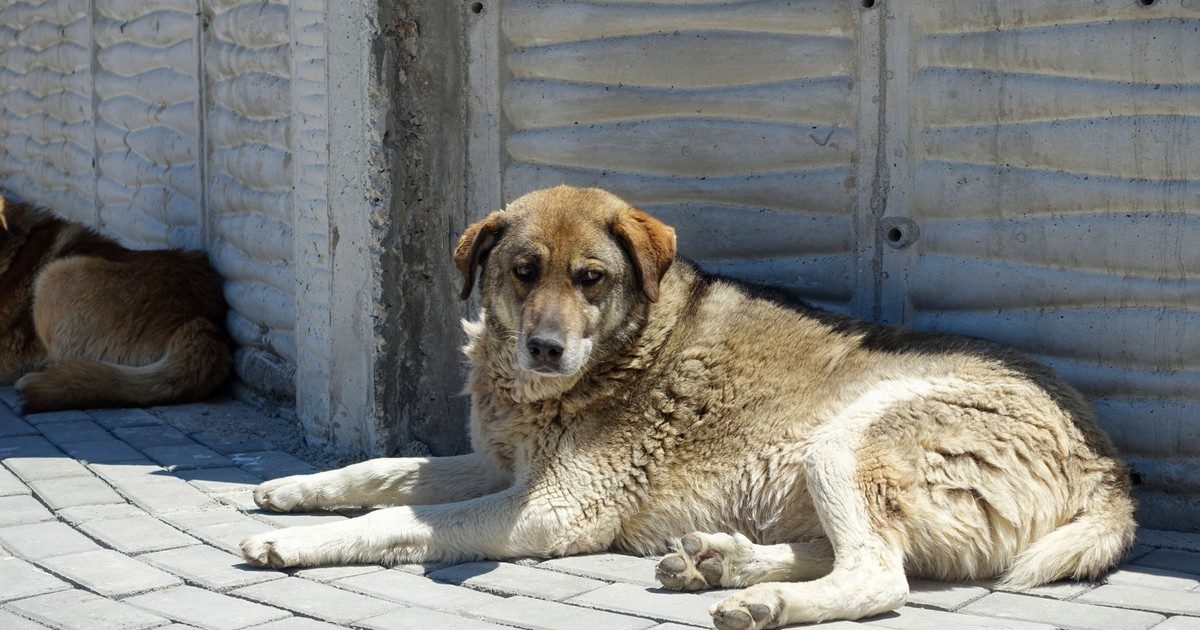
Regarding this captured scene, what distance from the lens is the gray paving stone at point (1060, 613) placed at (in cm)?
366

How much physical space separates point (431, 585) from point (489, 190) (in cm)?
Result: 211

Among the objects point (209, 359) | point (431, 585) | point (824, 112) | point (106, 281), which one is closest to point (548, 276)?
point (431, 585)

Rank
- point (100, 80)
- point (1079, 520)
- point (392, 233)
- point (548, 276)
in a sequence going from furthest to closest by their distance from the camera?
point (100, 80)
point (392, 233)
point (548, 276)
point (1079, 520)

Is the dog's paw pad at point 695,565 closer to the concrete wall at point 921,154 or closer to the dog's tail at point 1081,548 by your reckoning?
the dog's tail at point 1081,548

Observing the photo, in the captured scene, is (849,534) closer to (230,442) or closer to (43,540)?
(43,540)

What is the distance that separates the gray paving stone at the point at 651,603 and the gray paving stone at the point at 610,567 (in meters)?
0.10

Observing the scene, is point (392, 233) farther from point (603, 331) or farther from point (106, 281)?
point (106, 281)

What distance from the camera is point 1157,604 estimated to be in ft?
12.6

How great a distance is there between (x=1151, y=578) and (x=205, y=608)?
2909mm

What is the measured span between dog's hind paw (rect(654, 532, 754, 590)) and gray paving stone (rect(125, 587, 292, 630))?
3.76 ft

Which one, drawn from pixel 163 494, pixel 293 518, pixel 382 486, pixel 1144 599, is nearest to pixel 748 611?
pixel 1144 599

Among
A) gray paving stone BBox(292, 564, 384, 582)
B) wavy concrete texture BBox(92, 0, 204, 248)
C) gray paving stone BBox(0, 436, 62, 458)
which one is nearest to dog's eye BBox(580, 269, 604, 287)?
gray paving stone BBox(292, 564, 384, 582)

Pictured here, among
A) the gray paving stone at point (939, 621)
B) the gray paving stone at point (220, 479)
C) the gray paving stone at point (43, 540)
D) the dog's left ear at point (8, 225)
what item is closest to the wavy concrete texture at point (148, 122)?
the dog's left ear at point (8, 225)

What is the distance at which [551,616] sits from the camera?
12.4 feet
